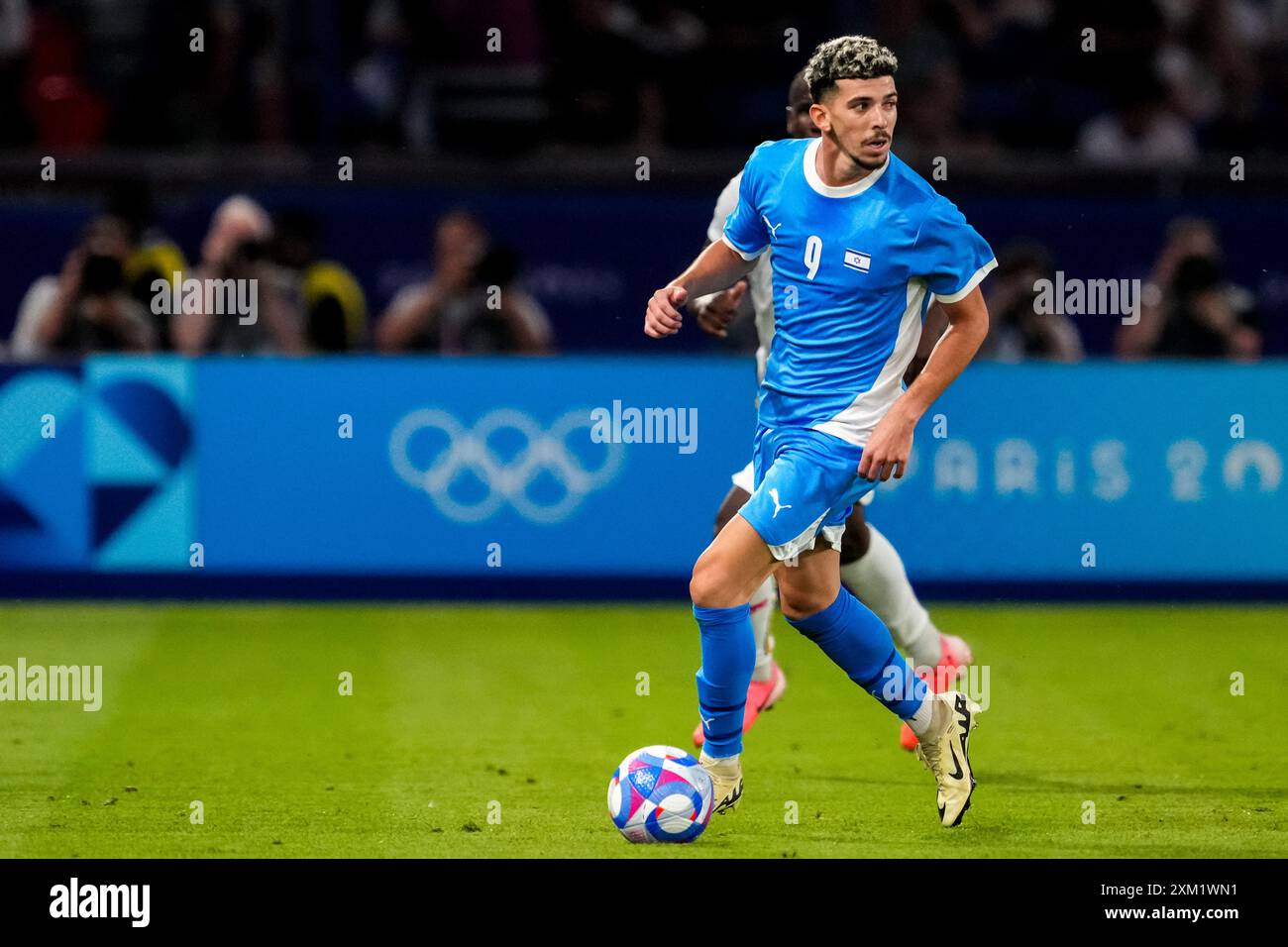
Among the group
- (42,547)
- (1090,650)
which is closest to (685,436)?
(1090,650)

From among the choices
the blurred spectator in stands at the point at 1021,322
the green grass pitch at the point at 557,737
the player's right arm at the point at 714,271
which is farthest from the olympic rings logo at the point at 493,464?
the player's right arm at the point at 714,271

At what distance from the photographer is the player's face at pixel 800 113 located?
761 centimetres

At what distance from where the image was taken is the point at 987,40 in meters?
16.2

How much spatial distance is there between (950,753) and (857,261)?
1585 millimetres

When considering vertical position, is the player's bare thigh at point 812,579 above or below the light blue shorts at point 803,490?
below

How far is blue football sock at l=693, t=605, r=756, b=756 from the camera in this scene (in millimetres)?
6707

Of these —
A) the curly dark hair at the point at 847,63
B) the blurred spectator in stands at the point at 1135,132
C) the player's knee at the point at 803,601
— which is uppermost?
the blurred spectator in stands at the point at 1135,132

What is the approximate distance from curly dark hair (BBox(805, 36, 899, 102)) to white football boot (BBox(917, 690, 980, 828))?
197 cm

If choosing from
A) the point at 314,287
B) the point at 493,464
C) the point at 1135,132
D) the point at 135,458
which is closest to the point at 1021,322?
the point at 1135,132

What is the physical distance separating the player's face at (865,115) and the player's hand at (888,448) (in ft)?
2.49

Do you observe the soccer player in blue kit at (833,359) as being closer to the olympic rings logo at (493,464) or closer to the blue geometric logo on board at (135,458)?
the olympic rings logo at (493,464)

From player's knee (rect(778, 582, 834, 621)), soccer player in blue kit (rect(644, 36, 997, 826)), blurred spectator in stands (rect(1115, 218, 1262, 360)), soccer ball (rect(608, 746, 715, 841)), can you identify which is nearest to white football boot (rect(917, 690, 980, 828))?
soccer player in blue kit (rect(644, 36, 997, 826))

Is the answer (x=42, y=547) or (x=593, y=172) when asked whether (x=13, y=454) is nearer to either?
(x=42, y=547)

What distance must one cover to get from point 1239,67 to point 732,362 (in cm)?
653
